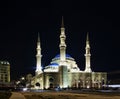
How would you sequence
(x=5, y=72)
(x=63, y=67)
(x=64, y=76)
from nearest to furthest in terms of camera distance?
(x=63, y=67) → (x=64, y=76) → (x=5, y=72)

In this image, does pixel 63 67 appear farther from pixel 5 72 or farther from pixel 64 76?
pixel 5 72

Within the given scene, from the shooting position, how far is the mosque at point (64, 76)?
109 metres

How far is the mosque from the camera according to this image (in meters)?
109

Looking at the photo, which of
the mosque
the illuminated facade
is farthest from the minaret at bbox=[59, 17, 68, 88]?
the illuminated facade

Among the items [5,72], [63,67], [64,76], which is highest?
[5,72]

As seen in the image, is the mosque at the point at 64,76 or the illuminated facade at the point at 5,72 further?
the illuminated facade at the point at 5,72

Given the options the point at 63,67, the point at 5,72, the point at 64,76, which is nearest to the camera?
the point at 63,67

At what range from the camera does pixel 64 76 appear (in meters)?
109

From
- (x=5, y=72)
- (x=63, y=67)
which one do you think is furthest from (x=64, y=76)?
(x=5, y=72)

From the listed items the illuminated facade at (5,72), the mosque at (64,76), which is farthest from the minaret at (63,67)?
the illuminated facade at (5,72)

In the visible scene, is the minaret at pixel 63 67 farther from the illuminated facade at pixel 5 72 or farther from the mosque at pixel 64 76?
the illuminated facade at pixel 5 72

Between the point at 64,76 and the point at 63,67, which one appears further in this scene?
the point at 64,76

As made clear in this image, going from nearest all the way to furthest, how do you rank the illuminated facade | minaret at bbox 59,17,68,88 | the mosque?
1. minaret at bbox 59,17,68,88
2. the mosque
3. the illuminated facade

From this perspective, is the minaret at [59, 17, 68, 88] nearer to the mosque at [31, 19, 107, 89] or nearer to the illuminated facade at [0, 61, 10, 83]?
the mosque at [31, 19, 107, 89]
